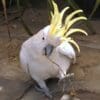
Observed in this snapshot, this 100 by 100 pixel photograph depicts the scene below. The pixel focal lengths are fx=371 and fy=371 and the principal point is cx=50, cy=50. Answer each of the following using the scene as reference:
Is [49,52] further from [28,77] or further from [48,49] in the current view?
[28,77]

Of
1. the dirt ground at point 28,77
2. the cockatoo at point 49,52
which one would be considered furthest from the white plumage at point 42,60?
the dirt ground at point 28,77

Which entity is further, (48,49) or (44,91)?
(44,91)

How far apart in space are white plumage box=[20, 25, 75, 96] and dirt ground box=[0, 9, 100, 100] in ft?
0.36

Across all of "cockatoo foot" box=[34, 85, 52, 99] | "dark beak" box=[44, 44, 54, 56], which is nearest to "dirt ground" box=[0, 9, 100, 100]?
"cockatoo foot" box=[34, 85, 52, 99]

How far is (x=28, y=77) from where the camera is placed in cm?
244

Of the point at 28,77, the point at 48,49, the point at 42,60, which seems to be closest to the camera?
the point at 48,49

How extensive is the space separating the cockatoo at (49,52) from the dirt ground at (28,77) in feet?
0.37

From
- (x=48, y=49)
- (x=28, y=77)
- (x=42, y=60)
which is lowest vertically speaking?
(x=28, y=77)

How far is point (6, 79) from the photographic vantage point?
246cm

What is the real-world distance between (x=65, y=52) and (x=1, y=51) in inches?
27.3

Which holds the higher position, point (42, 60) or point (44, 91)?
point (42, 60)

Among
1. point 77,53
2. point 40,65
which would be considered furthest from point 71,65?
point 40,65

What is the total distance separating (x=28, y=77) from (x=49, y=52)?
402mm

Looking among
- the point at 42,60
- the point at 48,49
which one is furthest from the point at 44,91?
the point at 48,49
